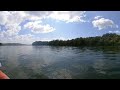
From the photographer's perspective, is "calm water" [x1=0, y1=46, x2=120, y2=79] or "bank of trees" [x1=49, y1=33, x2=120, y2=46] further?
"calm water" [x1=0, y1=46, x2=120, y2=79]

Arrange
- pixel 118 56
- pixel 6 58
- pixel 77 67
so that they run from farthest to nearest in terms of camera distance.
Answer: pixel 118 56
pixel 6 58
pixel 77 67

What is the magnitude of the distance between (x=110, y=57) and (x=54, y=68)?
5286 millimetres

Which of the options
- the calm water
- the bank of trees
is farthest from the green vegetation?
the calm water

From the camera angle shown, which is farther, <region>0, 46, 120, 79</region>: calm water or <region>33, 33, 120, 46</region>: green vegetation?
<region>0, 46, 120, 79</region>: calm water

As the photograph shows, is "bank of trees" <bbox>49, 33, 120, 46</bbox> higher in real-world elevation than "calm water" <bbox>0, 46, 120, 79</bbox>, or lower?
higher

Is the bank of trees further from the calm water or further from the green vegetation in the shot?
the calm water

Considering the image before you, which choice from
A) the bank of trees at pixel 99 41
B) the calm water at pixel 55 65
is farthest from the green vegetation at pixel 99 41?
the calm water at pixel 55 65

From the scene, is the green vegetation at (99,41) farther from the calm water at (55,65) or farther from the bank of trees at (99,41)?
the calm water at (55,65)

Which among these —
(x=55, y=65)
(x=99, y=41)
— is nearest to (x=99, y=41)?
(x=99, y=41)

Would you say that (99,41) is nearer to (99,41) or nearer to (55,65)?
(99,41)
